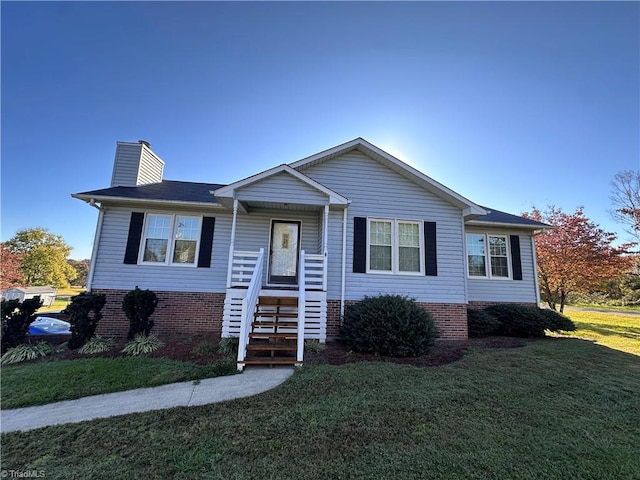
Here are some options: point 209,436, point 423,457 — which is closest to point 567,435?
point 423,457

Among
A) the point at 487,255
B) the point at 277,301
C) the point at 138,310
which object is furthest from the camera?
the point at 487,255

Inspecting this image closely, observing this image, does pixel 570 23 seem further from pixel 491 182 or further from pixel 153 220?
pixel 153 220

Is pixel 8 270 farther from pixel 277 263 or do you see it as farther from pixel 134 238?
pixel 277 263

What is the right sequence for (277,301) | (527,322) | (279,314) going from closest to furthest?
(279,314) < (277,301) < (527,322)

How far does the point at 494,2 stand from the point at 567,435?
1087 cm

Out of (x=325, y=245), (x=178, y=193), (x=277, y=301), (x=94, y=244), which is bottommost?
(x=277, y=301)

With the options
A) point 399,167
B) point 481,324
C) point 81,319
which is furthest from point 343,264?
point 81,319

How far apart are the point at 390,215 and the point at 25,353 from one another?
9.60m

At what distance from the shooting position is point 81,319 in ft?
23.3

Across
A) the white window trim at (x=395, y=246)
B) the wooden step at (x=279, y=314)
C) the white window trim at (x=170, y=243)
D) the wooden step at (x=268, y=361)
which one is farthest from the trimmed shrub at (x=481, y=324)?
the white window trim at (x=170, y=243)

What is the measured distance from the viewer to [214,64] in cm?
995

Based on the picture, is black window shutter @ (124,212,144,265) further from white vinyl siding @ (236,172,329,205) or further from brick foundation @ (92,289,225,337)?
white vinyl siding @ (236,172,329,205)

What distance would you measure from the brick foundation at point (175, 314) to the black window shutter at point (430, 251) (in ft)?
20.9

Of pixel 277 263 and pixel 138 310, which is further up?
pixel 277 263
